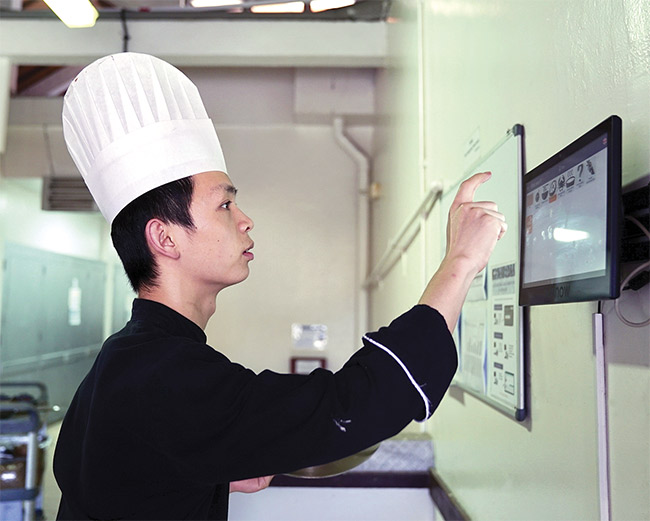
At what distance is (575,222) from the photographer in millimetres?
757

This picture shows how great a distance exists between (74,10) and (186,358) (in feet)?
6.42

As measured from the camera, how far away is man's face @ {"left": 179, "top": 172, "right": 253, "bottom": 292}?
3.01ft

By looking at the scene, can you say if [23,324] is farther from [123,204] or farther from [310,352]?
[123,204]

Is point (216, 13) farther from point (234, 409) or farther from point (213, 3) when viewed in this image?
point (234, 409)

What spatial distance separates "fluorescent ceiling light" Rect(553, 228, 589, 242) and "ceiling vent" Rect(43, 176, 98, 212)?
4.52m

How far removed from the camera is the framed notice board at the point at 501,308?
→ 3.67 ft

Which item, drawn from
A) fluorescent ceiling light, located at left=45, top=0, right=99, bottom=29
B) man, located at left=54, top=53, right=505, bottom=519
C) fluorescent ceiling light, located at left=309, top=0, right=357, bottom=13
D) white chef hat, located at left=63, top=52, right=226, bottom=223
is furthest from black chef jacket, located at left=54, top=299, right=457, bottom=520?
fluorescent ceiling light, located at left=309, top=0, right=357, bottom=13

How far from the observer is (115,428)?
78 cm

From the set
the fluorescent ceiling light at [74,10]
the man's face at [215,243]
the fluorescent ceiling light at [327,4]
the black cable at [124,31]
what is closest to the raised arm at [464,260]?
the man's face at [215,243]

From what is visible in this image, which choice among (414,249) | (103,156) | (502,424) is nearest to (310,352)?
(414,249)

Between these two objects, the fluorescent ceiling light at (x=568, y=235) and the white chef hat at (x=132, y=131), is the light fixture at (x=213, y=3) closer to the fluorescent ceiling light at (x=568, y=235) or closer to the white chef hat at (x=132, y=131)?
the white chef hat at (x=132, y=131)

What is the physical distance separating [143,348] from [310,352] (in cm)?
394

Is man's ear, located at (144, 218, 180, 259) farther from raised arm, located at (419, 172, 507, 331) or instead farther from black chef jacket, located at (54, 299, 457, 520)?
raised arm, located at (419, 172, 507, 331)

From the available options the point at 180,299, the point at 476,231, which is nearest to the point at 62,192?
the point at 180,299
